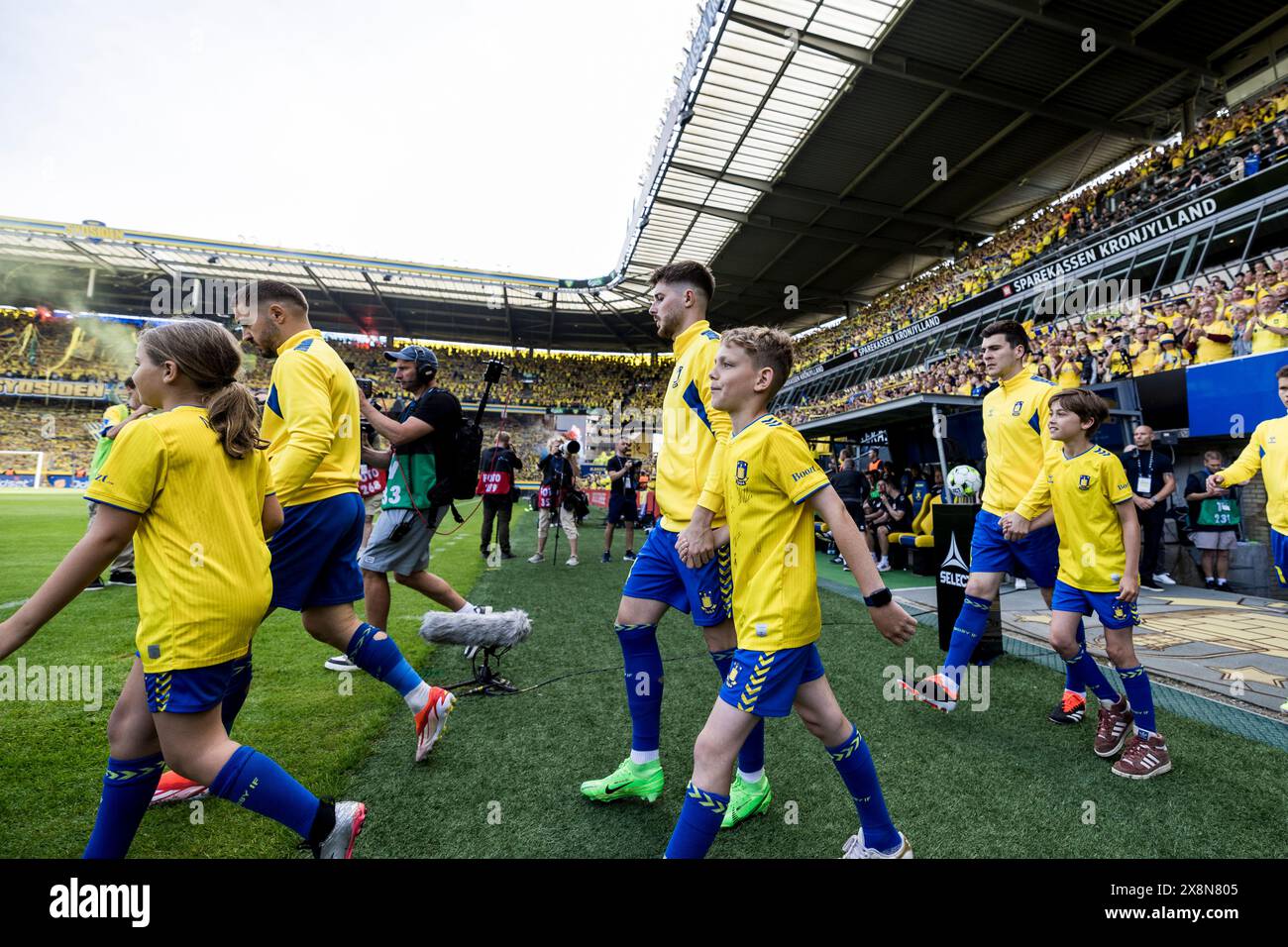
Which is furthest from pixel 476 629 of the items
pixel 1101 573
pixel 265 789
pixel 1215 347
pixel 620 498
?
pixel 1215 347

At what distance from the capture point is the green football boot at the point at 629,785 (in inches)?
95.3

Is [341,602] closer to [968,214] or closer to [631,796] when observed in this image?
[631,796]

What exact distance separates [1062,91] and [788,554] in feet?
64.3

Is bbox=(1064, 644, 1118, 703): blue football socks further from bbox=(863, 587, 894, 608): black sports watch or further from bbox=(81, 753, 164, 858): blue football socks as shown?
bbox=(81, 753, 164, 858): blue football socks

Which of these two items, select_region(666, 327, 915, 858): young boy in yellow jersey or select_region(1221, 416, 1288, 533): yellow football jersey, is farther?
select_region(1221, 416, 1288, 533): yellow football jersey

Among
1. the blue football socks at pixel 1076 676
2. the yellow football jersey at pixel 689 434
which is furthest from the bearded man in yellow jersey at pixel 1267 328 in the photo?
the yellow football jersey at pixel 689 434

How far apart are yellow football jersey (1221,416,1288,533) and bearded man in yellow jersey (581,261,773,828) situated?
3631 mm

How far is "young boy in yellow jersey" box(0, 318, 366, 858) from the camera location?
1.56m

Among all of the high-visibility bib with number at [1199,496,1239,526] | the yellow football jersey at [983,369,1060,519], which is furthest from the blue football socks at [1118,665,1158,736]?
the high-visibility bib with number at [1199,496,1239,526]

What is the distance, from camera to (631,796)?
2.47 meters

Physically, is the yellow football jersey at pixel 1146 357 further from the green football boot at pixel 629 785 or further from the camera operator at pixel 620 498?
the green football boot at pixel 629 785

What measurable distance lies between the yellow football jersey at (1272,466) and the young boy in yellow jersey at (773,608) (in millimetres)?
3612

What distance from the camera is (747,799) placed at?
2332 millimetres
